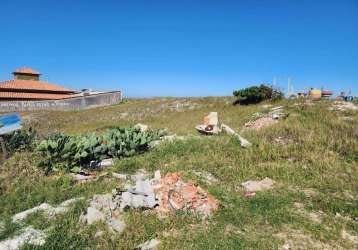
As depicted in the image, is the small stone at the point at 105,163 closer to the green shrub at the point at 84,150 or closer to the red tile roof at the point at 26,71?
the green shrub at the point at 84,150

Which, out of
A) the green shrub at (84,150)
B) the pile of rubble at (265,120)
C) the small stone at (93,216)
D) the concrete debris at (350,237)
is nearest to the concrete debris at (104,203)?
the small stone at (93,216)

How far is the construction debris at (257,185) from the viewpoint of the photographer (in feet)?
21.0

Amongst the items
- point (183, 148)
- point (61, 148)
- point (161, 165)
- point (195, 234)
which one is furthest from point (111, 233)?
point (183, 148)

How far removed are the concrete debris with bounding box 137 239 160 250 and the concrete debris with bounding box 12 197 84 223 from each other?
73.1 inches

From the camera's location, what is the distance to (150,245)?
4.27m

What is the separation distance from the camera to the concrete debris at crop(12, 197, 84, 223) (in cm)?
505

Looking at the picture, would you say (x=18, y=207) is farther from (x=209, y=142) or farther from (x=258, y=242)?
(x=209, y=142)

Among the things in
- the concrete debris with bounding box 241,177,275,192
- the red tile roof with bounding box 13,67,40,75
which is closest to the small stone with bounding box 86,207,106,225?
the concrete debris with bounding box 241,177,275,192

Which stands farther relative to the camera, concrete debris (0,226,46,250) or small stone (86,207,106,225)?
small stone (86,207,106,225)

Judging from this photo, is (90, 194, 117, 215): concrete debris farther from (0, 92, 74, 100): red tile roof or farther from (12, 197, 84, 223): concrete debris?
(0, 92, 74, 100): red tile roof

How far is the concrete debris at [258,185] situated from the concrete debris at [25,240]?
4279 mm

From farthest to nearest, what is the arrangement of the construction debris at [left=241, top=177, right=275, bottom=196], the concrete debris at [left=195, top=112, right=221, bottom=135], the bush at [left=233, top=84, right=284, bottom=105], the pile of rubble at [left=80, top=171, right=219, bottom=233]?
the bush at [left=233, top=84, right=284, bottom=105], the concrete debris at [left=195, top=112, right=221, bottom=135], the construction debris at [left=241, top=177, right=275, bottom=196], the pile of rubble at [left=80, top=171, right=219, bottom=233]

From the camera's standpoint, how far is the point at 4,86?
3775 cm

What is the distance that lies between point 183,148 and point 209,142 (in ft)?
3.71
